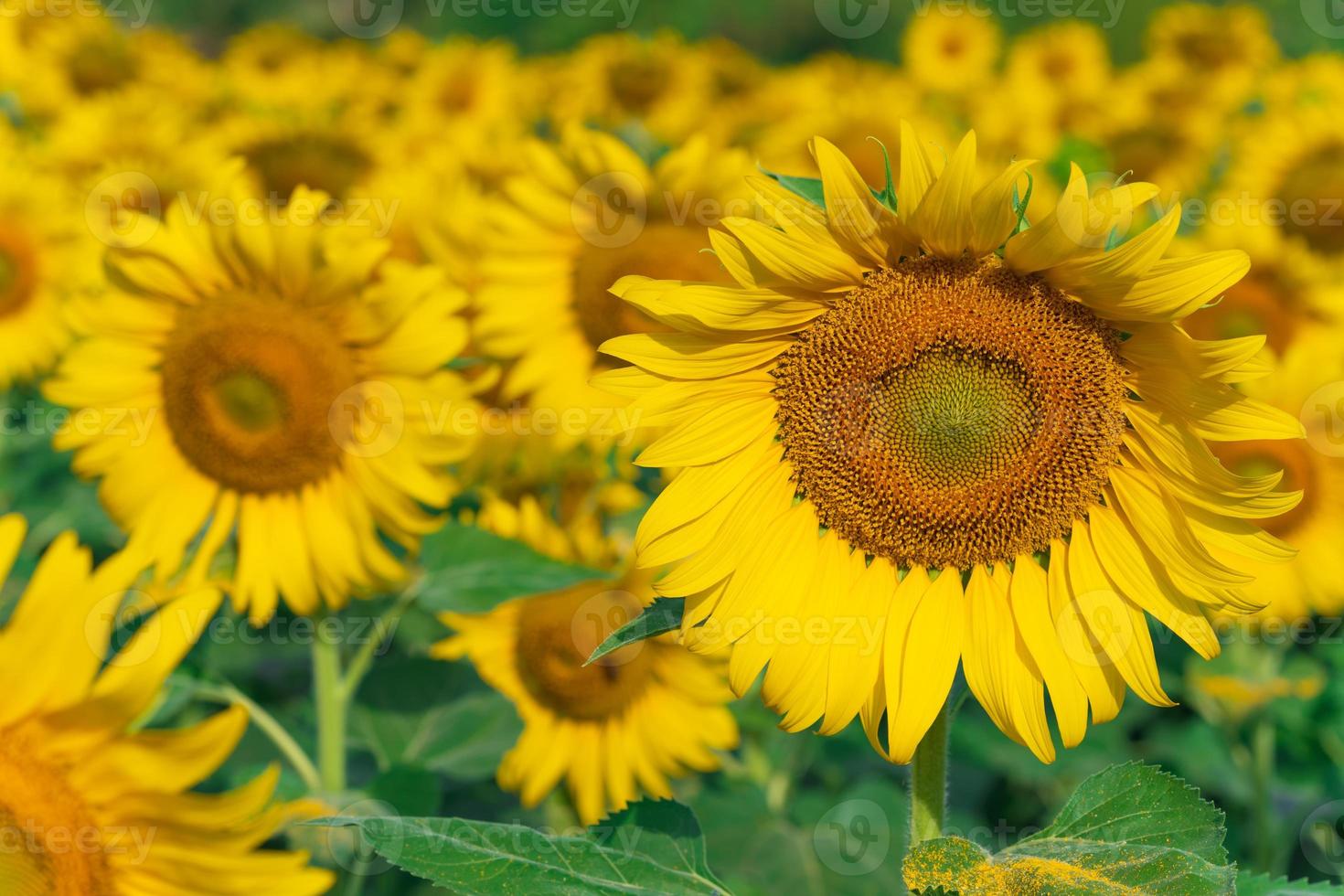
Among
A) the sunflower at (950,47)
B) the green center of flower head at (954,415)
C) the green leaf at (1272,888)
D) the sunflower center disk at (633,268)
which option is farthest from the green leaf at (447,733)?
the sunflower at (950,47)

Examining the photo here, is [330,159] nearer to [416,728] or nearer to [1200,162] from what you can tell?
[416,728]

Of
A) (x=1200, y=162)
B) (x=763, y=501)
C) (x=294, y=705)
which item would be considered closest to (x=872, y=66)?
(x=1200, y=162)

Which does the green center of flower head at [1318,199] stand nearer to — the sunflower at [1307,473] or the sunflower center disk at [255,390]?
the sunflower at [1307,473]

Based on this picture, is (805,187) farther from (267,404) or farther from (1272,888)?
(267,404)

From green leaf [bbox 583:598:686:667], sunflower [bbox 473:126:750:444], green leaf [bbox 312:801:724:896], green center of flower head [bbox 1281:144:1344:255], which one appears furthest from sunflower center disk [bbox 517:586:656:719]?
green center of flower head [bbox 1281:144:1344:255]

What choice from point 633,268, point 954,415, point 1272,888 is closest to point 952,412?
point 954,415

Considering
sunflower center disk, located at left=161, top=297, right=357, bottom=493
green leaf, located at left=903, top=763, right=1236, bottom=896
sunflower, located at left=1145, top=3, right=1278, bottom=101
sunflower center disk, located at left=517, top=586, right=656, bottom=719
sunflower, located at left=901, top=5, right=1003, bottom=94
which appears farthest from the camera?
sunflower, located at left=901, top=5, right=1003, bottom=94

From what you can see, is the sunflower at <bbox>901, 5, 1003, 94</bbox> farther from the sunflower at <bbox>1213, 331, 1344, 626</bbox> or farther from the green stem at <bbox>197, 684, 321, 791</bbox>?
the green stem at <bbox>197, 684, 321, 791</bbox>
